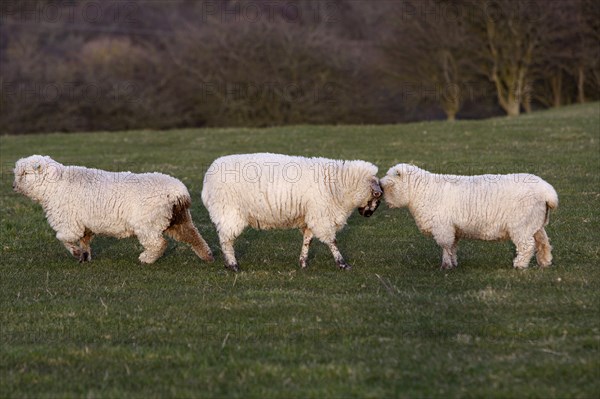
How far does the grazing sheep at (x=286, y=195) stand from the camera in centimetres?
1100

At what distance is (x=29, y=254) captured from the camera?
12.7 meters

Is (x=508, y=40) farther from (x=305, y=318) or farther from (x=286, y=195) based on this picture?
(x=305, y=318)

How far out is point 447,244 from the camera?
10.8m

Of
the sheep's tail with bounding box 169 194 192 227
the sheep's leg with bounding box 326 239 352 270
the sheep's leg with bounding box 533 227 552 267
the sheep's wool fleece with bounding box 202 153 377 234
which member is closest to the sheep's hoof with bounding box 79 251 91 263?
the sheep's tail with bounding box 169 194 192 227

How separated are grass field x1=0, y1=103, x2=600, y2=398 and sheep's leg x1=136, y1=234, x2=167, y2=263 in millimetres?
209

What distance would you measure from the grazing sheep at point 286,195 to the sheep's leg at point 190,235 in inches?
24.7

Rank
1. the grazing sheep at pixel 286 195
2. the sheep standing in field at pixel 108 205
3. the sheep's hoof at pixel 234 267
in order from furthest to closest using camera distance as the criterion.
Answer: the sheep standing in field at pixel 108 205
the sheep's hoof at pixel 234 267
the grazing sheep at pixel 286 195

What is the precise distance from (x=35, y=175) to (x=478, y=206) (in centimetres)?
593

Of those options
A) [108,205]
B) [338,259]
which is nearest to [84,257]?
[108,205]

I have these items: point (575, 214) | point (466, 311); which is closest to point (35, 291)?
point (466, 311)

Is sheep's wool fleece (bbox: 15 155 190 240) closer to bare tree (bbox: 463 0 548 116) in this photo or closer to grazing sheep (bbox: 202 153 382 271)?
grazing sheep (bbox: 202 153 382 271)

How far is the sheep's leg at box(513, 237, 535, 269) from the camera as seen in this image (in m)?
10.3

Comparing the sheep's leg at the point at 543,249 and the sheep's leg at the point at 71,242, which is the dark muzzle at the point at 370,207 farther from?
A: the sheep's leg at the point at 71,242

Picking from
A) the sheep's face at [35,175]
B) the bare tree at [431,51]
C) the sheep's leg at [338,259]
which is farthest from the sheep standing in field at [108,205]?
the bare tree at [431,51]
